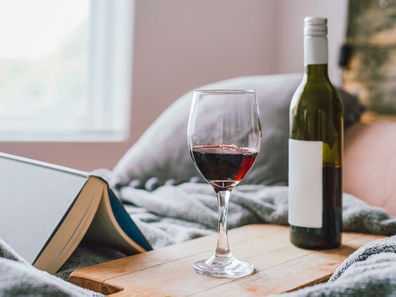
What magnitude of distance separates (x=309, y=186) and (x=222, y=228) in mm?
199

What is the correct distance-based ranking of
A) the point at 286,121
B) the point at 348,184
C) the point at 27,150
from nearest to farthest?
1. the point at 348,184
2. the point at 286,121
3. the point at 27,150

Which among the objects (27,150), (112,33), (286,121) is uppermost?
(112,33)

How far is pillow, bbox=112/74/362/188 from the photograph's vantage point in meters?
1.62

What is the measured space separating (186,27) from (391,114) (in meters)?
0.85

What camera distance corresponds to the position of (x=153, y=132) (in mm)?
1781

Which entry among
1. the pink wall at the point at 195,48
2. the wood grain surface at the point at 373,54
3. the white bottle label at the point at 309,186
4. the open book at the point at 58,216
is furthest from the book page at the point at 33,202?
the wood grain surface at the point at 373,54

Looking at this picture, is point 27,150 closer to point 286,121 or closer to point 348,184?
point 286,121

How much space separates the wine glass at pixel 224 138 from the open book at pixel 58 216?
15cm

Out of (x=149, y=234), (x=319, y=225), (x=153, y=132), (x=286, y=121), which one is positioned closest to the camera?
(x=319, y=225)

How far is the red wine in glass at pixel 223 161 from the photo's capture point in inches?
35.2

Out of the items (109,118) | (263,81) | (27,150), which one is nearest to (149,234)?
(263,81)

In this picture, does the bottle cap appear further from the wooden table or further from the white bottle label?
the wooden table

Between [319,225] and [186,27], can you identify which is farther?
[186,27]

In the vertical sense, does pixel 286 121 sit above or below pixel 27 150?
above
